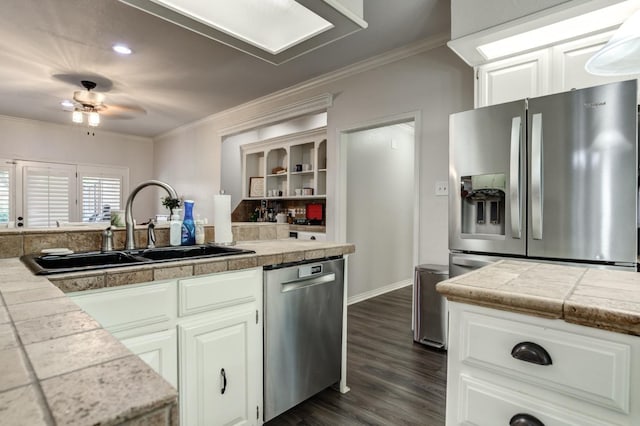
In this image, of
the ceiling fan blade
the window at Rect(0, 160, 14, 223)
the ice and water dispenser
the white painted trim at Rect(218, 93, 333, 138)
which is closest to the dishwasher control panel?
the ice and water dispenser

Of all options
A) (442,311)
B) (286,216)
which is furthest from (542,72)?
(286,216)

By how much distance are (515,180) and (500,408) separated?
1.41 metres

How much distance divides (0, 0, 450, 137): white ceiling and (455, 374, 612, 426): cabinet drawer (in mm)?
2572

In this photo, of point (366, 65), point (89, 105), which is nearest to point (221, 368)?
point (366, 65)

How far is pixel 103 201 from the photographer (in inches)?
268

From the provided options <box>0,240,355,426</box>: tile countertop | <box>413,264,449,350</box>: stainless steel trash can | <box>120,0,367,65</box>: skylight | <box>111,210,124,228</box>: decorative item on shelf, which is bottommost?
<box>413,264,449,350</box>: stainless steel trash can

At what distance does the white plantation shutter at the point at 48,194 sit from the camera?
5.95 metres

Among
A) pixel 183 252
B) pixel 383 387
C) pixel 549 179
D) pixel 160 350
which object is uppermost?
pixel 549 179

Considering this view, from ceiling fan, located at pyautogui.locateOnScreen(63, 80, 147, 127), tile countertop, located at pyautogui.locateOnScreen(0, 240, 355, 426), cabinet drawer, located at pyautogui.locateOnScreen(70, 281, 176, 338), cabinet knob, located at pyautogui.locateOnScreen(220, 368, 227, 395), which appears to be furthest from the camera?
ceiling fan, located at pyautogui.locateOnScreen(63, 80, 147, 127)

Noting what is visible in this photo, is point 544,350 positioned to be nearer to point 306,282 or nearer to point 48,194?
point 306,282

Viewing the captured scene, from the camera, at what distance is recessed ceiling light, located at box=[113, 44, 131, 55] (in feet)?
10.4

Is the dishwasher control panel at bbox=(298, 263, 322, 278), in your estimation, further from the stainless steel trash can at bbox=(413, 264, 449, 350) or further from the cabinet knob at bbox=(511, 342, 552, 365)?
the stainless steel trash can at bbox=(413, 264, 449, 350)

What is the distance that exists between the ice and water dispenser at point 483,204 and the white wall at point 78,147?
7004 mm

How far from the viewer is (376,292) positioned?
14.6ft
